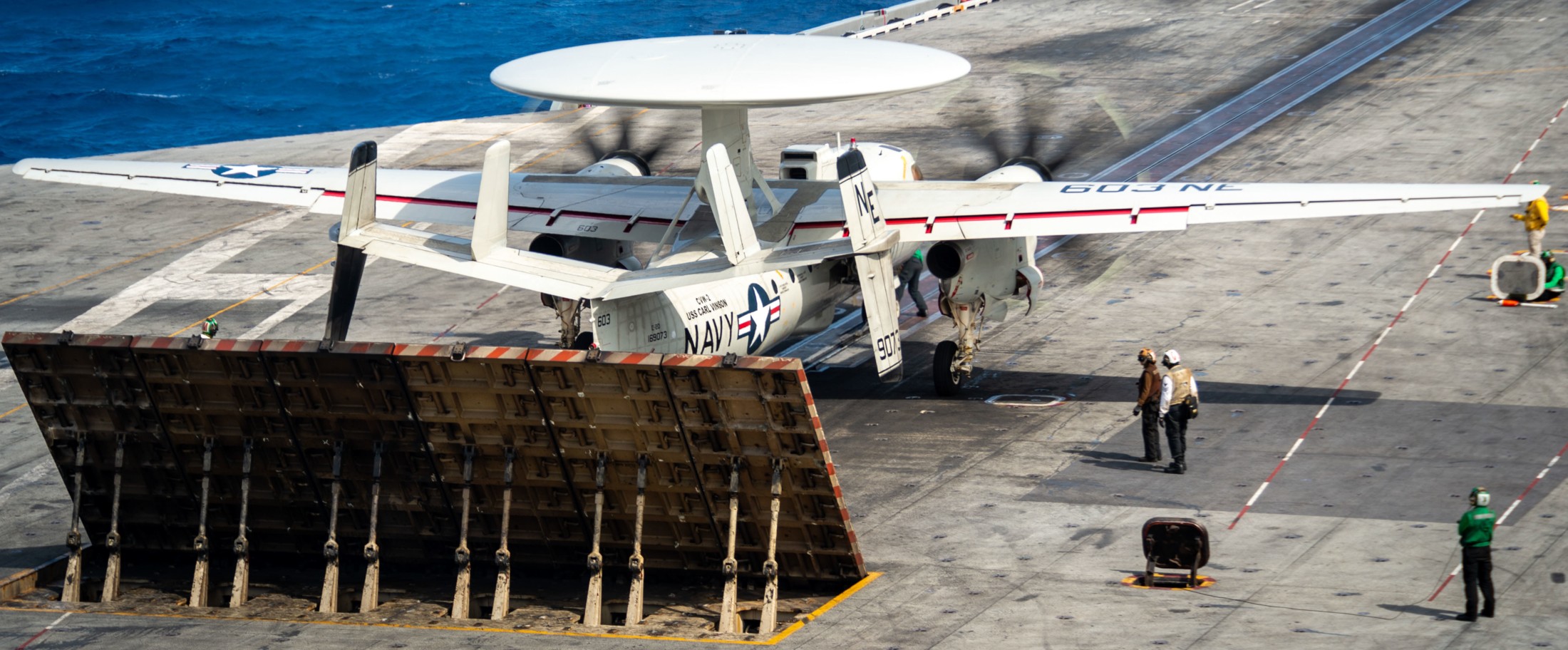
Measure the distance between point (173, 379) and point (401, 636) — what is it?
5.25 meters

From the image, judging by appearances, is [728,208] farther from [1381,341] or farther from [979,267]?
[1381,341]

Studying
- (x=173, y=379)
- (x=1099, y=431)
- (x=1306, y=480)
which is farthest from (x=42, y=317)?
(x=1306, y=480)

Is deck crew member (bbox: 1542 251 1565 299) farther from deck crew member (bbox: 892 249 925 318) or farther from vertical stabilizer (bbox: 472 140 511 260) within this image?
vertical stabilizer (bbox: 472 140 511 260)

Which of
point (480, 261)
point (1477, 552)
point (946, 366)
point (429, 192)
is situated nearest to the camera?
point (1477, 552)

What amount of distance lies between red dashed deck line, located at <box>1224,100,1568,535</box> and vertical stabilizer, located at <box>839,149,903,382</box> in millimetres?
6436

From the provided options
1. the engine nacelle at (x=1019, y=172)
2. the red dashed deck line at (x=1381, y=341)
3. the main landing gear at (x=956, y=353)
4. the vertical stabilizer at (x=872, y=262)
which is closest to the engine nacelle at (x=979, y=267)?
the main landing gear at (x=956, y=353)

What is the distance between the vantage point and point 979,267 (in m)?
32.3

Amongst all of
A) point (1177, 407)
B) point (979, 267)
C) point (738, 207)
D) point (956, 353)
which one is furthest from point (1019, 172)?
point (738, 207)

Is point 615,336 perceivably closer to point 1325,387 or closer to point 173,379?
point 173,379

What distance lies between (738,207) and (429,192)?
1149 centimetres

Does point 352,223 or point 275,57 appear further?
point 275,57

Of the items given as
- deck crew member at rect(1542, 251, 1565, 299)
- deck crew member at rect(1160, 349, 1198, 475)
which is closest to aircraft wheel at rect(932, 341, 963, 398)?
deck crew member at rect(1160, 349, 1198, 475)

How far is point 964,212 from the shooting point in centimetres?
3048

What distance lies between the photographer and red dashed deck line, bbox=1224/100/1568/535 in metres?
25.2
